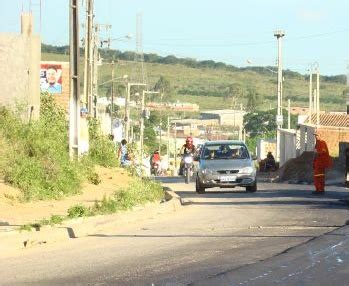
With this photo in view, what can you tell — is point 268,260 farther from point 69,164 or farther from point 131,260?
point 69,164

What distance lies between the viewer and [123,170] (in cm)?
3506

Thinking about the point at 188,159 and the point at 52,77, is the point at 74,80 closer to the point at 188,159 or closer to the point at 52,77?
the point at 188,159

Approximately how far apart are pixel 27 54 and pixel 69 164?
16.8 ft

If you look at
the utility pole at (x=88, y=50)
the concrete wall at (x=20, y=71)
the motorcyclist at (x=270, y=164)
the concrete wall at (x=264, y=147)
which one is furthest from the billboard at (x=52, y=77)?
the concrete wall at (x=264, y=147)

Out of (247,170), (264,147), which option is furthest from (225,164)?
(264,147)

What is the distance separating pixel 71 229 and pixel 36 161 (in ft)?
28.0

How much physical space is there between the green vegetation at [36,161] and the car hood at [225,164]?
517cm

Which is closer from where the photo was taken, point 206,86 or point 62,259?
point 62,259

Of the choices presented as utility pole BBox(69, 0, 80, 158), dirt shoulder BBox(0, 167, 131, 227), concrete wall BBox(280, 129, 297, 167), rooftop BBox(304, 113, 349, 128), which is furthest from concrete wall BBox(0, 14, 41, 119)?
rooftop BBox(304, 113, 349, 128)

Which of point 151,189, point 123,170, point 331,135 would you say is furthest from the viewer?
point 331,135

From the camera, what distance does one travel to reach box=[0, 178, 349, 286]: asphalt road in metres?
12.2

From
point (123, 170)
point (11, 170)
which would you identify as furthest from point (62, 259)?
point (123, 170)

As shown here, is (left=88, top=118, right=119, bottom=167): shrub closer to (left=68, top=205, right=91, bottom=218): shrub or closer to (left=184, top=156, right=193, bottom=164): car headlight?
(left=184, top=156, right=193, bottom=164): car headlight

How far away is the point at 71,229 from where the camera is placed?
17250 millimetres
